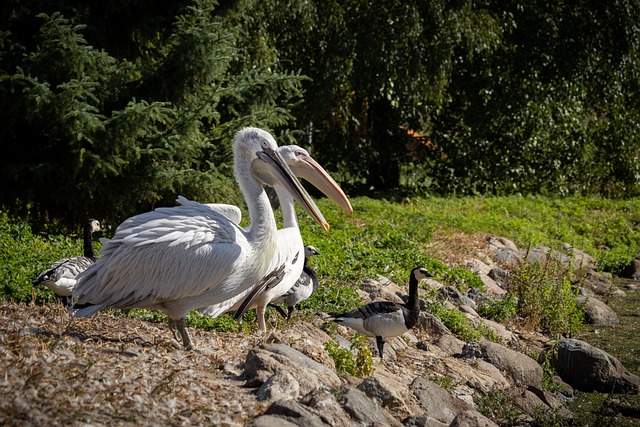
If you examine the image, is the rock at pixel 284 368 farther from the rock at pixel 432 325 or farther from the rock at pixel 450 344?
the rock at pixel 432 325

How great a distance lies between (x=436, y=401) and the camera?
5.76 meters

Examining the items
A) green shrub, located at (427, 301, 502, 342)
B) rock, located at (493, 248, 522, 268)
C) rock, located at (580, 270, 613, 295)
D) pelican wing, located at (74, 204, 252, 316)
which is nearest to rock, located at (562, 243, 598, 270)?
rock, located at (580, 270, 613, 295)

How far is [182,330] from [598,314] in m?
6.15

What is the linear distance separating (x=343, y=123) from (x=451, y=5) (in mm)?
3169

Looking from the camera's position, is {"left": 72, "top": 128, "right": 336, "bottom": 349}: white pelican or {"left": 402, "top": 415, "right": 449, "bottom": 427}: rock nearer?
{"left": 402, "top": 415, "right": 449, "bottom": 427}: rock

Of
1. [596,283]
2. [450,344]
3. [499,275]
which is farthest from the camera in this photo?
[596,283]

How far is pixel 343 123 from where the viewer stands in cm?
1638

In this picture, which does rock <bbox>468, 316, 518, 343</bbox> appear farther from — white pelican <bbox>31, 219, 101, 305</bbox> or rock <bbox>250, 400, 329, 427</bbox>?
rock <bbox>250, 400, 329, 427</bbox>

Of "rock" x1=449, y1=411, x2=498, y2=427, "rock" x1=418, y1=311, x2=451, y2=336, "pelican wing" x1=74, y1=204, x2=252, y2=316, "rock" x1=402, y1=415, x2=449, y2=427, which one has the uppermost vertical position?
"pelican wing" x1=74, y1=204, x2=252, y2=316

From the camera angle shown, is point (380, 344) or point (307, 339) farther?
point (380, 344)

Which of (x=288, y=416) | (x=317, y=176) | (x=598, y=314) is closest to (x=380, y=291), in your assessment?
(x=317, y=176)

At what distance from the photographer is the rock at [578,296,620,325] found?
9773 mm

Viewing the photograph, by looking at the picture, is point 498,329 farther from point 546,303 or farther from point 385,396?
point 385,396

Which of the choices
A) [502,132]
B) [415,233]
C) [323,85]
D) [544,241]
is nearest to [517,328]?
[415,233]
